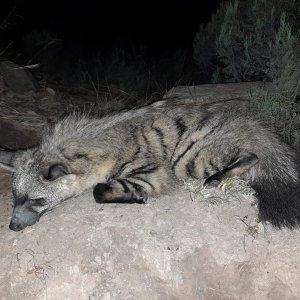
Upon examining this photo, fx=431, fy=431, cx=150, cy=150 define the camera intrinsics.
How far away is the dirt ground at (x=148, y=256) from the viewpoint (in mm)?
2883

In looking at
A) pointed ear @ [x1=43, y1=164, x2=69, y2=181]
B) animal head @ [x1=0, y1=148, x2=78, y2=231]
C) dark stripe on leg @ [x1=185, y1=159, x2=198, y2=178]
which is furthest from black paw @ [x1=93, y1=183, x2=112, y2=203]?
dark stripe on leg @ [x1=185, y1=159, x2=198, y2=178]

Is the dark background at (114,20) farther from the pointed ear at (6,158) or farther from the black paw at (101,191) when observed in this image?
the black paw at (101,191)

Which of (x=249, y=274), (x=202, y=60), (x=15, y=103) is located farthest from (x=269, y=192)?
(x=202, y=60)

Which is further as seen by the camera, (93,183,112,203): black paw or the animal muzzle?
(93,183,112,203): black paw

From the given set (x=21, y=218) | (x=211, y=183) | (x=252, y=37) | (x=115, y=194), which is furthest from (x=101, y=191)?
(x=252, y=37)

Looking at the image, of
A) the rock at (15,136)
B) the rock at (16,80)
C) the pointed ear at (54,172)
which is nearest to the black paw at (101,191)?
the pointed ear at (54,172)

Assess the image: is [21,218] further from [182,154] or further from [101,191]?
[182,154]

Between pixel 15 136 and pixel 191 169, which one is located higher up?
pixel 191 169

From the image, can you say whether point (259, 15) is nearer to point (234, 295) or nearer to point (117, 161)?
point (117, 161)

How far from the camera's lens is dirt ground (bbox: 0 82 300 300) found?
113 inches

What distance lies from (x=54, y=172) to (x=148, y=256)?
0.92m

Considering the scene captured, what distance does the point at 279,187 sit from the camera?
10.9 ft

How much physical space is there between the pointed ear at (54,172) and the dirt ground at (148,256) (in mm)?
320

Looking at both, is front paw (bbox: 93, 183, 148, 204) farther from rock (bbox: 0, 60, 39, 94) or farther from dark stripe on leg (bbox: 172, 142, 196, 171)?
rock (bbox: 0, 60, 39, 94)
